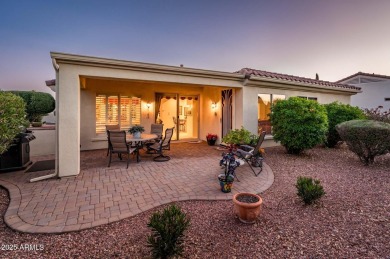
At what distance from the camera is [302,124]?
7129mm

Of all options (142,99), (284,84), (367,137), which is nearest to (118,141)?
(142,99)

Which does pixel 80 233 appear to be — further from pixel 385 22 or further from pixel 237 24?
pixel 385 22

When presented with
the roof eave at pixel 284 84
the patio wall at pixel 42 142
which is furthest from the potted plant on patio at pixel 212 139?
the patio wall at pixel 42 142

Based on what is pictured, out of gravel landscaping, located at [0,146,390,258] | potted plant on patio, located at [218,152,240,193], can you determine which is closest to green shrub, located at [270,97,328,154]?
gravel landscaping, located at [0,146,390,258]

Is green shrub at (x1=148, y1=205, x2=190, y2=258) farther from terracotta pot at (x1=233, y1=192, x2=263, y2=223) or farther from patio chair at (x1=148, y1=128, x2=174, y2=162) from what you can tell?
patio chair at (x1=148, y1=128, x2=174, y2=162)

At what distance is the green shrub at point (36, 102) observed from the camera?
27.1 feet

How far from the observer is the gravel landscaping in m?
2.21

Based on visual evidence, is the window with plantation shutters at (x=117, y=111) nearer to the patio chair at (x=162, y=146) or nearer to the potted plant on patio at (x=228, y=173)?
the patio chair at (x=162, y=146)

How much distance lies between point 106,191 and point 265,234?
11.0 feet

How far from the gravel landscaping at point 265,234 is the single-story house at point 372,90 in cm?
1915

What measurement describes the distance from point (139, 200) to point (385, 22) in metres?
13.9

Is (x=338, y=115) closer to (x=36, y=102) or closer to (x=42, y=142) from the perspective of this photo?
(x=42, y=142)

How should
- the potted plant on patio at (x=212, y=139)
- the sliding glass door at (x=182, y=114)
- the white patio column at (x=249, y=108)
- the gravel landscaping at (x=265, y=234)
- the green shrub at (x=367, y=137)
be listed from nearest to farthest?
1. the gravel landscaping at (x=265, y=234)
2. the green shrub at (x=367, y=137)
3. the white patio column at (x=249, y=108)
4. the potted plant on patio at (x=212, y=139)
5. the sliding glass door at (x=182, y=114)

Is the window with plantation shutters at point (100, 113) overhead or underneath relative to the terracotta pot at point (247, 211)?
overhead
